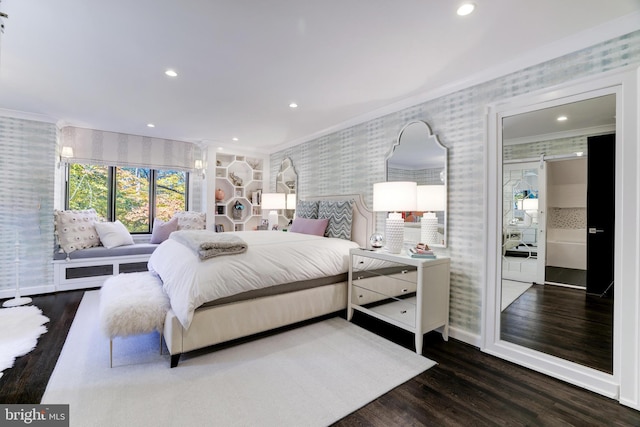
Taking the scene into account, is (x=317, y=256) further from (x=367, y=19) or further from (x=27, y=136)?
(x=27, y=136)

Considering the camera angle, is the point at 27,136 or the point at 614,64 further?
the point at 27,136

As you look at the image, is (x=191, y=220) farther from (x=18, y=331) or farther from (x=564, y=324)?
(x=564, y=324)

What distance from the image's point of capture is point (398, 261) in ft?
8.51

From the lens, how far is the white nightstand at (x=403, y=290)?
2400 millimetres

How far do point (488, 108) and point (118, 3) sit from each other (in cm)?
286

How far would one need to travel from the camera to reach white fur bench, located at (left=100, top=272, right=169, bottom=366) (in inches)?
78.5

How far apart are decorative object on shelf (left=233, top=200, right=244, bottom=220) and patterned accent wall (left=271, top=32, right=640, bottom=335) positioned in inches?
118

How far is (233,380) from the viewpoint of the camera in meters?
1.95

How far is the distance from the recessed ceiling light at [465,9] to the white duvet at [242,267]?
2250 millimetres

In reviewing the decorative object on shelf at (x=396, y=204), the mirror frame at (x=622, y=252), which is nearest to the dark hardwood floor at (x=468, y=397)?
the mirror frame at (x=622, y=252)

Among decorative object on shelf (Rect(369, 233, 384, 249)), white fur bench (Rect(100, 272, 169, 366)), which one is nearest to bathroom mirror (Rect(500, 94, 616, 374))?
decorative object on shelf (Rect(369, 233, 384, 249))

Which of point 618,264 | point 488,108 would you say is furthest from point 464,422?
point 488,108

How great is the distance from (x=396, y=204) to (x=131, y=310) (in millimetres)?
2451

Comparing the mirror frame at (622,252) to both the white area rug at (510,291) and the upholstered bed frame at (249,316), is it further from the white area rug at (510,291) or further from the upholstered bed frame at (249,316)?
the upholstered bed frame at (249,316)
